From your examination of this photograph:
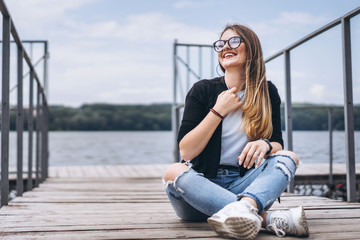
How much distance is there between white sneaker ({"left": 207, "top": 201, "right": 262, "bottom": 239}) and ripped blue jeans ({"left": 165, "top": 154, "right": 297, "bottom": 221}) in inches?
3.4

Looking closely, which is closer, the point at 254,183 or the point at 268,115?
the point at 254,183

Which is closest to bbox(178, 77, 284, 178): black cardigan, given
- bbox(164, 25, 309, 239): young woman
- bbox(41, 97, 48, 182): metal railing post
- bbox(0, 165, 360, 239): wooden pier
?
bbox(164, 25, 309, 239): young woman

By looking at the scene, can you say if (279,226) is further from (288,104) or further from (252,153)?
(288,104)

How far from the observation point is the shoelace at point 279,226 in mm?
1286

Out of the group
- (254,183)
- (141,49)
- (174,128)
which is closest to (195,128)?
(254,183)

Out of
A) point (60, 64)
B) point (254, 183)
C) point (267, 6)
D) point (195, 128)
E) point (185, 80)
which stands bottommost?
point (254, 183)

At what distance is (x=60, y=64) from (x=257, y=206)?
113ft

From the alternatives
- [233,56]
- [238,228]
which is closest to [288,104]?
[233,56]

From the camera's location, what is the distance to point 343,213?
5.43ft

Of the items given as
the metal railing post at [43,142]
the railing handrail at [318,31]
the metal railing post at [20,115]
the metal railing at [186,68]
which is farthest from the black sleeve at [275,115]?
the metal railing at [186,68]

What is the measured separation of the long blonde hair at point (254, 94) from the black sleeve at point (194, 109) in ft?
0.48

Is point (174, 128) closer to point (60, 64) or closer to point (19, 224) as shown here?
point (19, 224)

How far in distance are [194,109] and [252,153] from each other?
0.86ft

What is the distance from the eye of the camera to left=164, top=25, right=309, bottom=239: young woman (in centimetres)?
135
